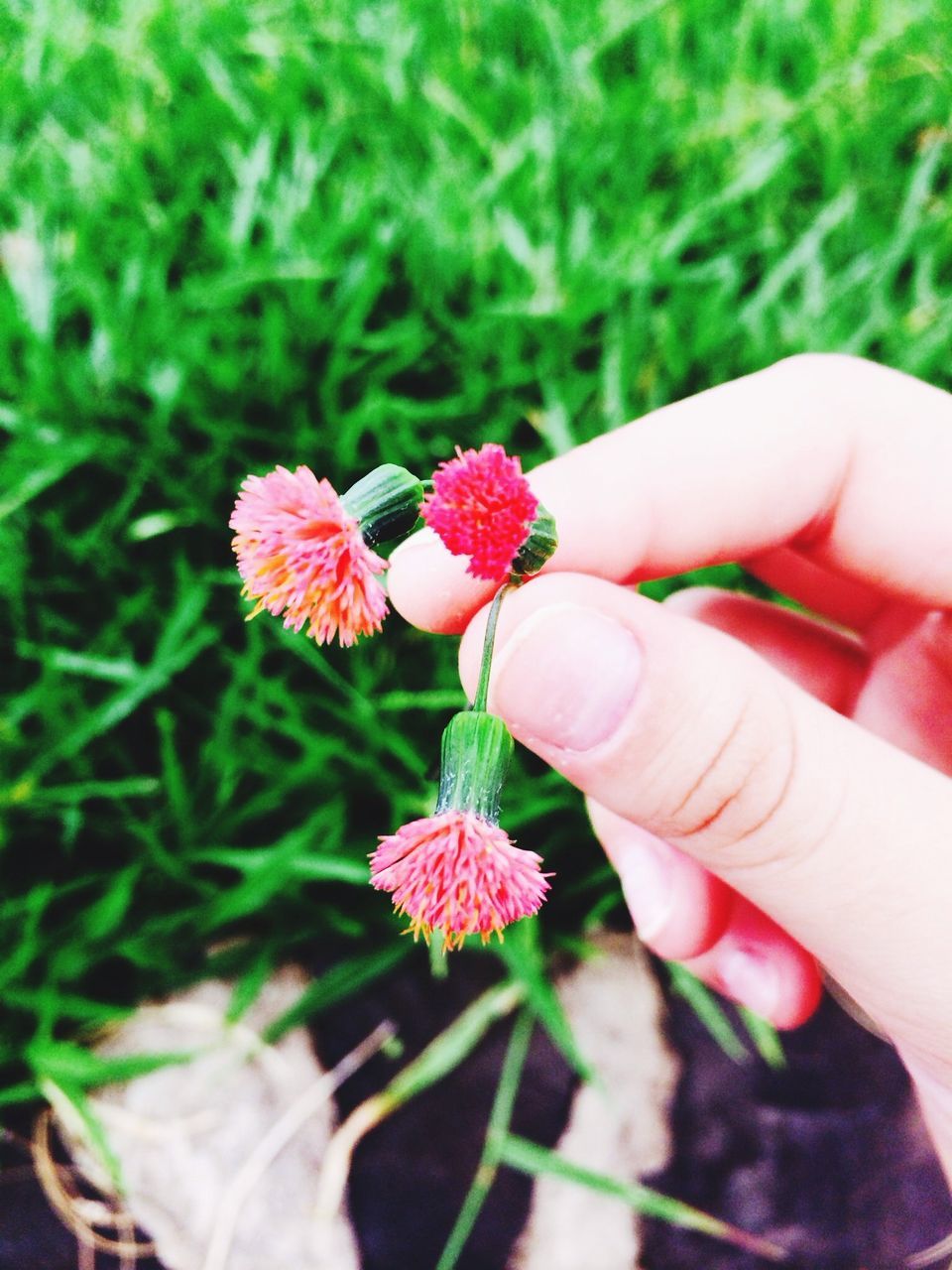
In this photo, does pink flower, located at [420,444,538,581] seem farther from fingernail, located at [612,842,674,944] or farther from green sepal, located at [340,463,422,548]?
fingernail, located at [612,842,674,944]

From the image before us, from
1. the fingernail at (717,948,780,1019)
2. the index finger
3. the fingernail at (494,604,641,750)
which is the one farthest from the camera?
the fingernail at (717,948,780,1019)

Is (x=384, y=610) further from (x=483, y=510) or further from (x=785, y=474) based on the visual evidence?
(x=785, y=474)

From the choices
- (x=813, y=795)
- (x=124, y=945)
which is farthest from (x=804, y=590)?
(x=124, y=945)

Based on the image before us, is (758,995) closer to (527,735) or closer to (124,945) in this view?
(527,735)

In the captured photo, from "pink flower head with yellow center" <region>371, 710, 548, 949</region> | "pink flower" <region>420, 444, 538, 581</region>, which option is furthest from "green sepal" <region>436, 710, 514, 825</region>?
"pink flower" <region>420, 444, 538, 581</region>

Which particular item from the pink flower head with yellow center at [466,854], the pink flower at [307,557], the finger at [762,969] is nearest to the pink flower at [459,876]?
the pink flower head with yellow center at [466,854]

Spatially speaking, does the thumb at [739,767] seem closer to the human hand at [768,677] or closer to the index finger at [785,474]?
the human hand at [768,677]
